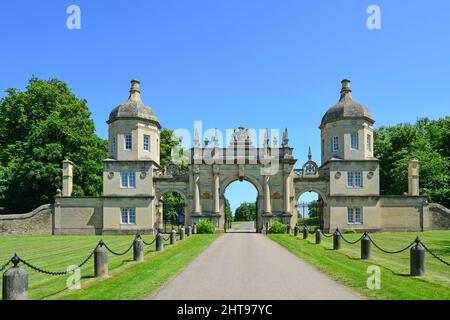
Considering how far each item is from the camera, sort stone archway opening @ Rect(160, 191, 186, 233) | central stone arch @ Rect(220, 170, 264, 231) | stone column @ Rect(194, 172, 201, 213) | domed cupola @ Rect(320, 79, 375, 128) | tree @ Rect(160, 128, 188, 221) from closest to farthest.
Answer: domed cupola @ Rect(320, 79, 375, 128), stone column @ Rect(194, 172, 201, 213), central stone arch @ Rect(220, 170, 264, 231), tree @ Rect(160, 128, 188, 221), stone archway opening @ Rect(160, 191, 186, 233)

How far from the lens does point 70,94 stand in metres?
49.4

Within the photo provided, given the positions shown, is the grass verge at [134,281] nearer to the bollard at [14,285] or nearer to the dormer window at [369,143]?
the bollard at [14,285]

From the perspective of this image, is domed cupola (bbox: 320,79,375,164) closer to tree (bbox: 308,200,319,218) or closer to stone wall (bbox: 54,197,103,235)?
tree (bbox: 308,200,319,218)

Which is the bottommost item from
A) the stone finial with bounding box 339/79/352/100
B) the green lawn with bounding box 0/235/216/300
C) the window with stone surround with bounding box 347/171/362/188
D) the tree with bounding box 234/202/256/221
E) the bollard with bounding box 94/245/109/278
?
the tree with bounding box 234/202/256/221

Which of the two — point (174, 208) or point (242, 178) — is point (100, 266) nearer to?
point (242, 178)

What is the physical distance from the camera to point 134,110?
4153 centimetres

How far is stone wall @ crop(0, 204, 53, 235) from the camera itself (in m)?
39.6

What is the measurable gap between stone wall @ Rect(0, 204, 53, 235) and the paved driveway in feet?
86.4

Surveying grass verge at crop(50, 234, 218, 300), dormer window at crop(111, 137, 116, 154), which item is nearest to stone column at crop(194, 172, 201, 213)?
dormer window at crop(111, 137, 116, 154)

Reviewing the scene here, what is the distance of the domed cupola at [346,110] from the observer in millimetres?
41125

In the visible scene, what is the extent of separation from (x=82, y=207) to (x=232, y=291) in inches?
1289

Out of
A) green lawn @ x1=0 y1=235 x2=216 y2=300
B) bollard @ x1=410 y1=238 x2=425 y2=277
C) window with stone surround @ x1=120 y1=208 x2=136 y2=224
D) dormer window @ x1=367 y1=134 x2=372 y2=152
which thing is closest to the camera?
green lawn @ x1=0 y1=235 x2=216 y2=300

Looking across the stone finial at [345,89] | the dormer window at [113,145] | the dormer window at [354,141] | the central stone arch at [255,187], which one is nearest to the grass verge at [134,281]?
the central stone arch at [255,187]
